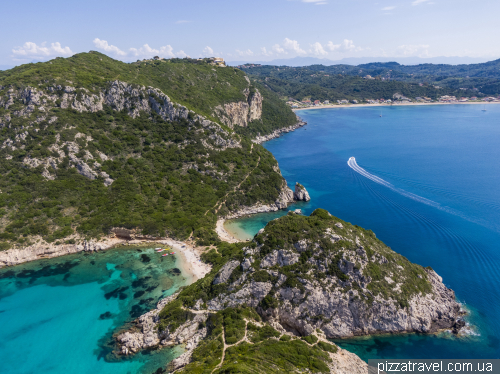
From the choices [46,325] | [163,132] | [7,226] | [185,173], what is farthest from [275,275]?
[163,132]

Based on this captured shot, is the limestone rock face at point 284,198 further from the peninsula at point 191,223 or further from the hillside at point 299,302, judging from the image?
the hillside at point 299,302

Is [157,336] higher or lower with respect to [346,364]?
higher

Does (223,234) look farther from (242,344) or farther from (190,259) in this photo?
(242,344)

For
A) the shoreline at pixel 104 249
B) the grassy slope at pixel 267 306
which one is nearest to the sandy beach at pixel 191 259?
the shoreline at pixel 104 249

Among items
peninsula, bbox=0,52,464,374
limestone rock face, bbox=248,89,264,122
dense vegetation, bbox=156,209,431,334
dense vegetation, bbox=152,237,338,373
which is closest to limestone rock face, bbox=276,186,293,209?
peninsula, bbox=0,52,464,374

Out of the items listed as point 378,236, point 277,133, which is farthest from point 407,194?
point 277,133

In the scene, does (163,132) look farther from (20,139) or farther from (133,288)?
(133,288)
